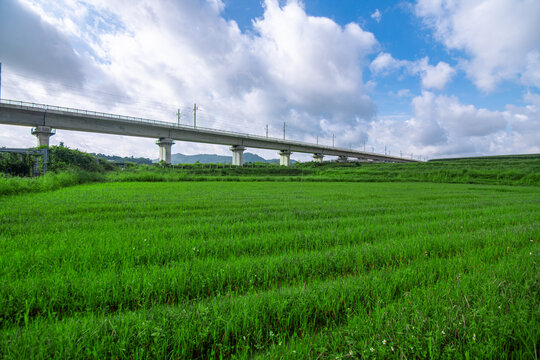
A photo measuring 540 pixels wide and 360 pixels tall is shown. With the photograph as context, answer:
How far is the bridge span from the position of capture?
36344 millimetres

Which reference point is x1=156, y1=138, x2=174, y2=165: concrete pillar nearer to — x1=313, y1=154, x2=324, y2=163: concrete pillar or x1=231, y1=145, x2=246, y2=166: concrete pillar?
x1=231, y1=145, x2=246, y2=166: concrete pillar

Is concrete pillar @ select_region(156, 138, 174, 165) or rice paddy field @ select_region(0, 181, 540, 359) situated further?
concrete pillar @ select_region(156, 138, 174, 165)

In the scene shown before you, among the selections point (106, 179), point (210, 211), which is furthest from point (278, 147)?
point (210, 211)

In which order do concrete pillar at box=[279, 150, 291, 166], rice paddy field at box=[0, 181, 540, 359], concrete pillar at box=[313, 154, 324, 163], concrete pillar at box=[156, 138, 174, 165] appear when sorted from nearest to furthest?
rice paddy field at box=[0, 181, 540, 359] < concrete pillar at box=[156, 138, 174, 165] < concrete pillar at box=[279, 150, 291, 166] < concrete pillar at box=[313, 154, 324, 163]

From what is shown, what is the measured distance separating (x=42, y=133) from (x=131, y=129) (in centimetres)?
1309

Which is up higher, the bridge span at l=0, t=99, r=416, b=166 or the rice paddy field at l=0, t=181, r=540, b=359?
the bridge span at l=0, t=99, r=416, b=166

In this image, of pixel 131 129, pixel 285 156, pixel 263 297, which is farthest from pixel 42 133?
pixel 285 156

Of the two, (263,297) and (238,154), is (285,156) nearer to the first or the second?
(238,154)

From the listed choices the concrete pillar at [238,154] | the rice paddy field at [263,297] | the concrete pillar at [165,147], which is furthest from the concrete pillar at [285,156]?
the rice paddy field at [263,297]

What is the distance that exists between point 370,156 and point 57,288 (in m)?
122

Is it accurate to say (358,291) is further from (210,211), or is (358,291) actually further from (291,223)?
(210,211)

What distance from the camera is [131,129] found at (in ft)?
150

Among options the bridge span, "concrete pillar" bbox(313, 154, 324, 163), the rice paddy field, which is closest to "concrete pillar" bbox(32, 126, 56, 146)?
the bridge span

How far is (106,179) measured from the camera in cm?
2630
